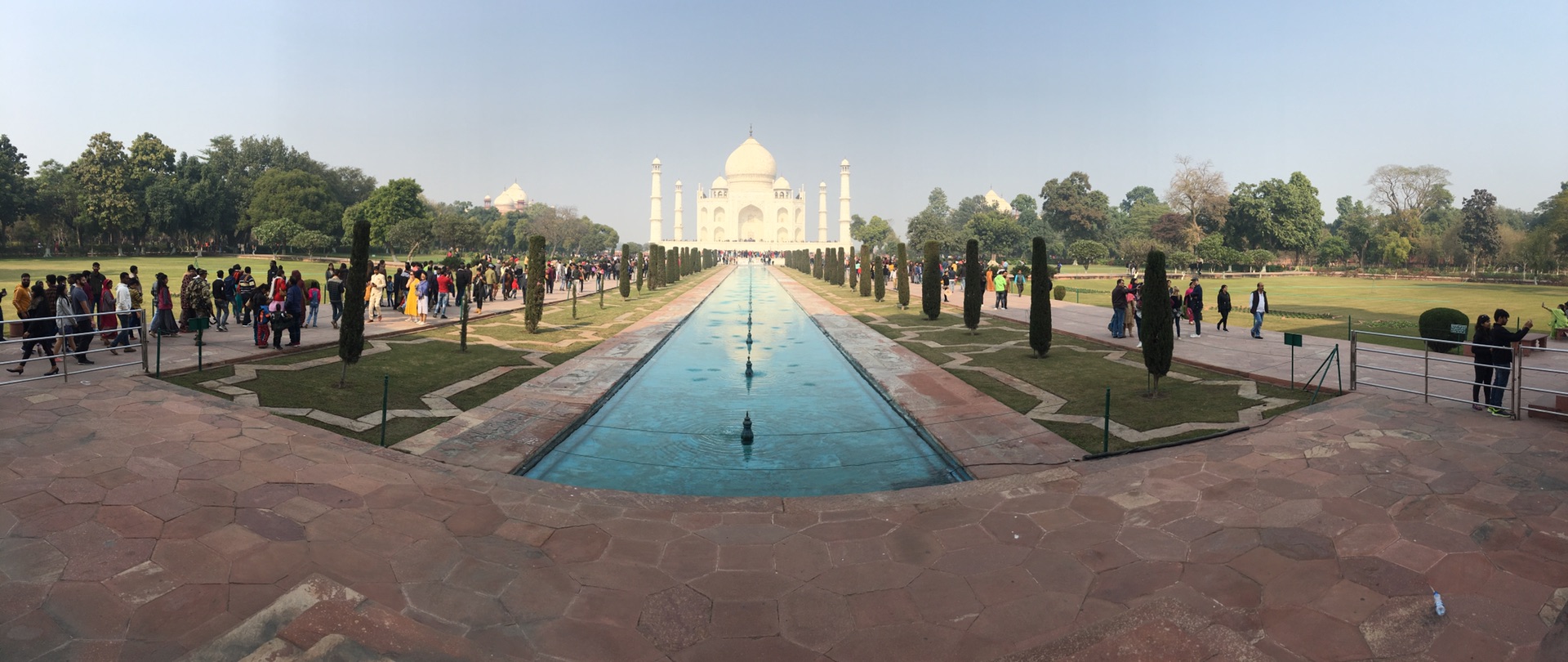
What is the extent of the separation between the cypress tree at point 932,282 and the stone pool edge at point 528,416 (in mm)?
7815

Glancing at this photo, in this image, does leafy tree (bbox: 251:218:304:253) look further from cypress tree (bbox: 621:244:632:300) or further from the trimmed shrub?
the trimmed shrub

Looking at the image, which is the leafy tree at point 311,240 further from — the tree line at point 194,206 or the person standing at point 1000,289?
the person standing at point 1000,289

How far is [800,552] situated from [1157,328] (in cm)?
641

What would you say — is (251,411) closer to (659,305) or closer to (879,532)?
(879,532)

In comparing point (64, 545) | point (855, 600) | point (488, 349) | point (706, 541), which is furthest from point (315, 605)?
point (488, 349)

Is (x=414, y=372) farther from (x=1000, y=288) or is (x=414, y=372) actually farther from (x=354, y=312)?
(x=1000, y=288)

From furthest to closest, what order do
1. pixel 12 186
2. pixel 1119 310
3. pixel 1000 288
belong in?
1. pixel 12 186
2. pixel 1000 288
3. pixel 1119 310

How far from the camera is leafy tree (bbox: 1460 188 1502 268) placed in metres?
50.6

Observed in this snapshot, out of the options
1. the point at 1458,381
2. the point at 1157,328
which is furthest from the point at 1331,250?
the point at 1458,381

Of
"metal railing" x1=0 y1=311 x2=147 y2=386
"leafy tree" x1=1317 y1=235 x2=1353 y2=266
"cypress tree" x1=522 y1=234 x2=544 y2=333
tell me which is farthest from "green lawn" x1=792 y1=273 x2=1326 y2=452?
"leafy tree" x1=1317 y1=235 x2=1353 y2=266

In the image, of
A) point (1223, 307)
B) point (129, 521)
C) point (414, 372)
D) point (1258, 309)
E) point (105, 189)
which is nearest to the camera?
point (129, 521)

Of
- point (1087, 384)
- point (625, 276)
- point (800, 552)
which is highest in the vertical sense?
point (625, 276)

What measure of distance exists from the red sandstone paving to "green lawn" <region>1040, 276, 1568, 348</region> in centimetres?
1052

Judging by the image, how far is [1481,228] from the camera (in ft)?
167
